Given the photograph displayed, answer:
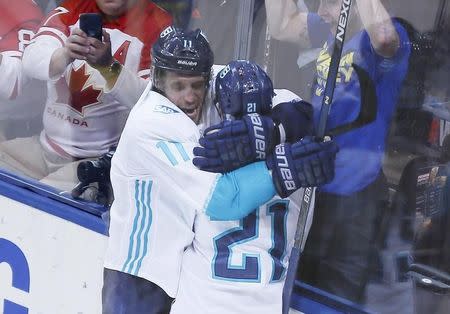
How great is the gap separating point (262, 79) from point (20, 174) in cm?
120

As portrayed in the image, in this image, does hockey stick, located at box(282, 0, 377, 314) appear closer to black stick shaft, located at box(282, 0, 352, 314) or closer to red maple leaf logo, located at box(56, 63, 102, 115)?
black stick shaft, located at box(282, 0, 352, 314)

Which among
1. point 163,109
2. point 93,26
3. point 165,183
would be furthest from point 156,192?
point 93,26

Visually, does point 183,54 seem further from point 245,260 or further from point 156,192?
point 245,260

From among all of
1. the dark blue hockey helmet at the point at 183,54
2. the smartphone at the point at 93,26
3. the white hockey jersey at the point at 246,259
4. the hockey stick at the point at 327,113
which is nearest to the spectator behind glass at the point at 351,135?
the hockey stick at the point at 327,113

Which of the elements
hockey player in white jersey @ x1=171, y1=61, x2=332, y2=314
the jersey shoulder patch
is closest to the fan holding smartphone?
the jersey shoulder patch

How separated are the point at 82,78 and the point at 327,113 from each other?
40.4 inches

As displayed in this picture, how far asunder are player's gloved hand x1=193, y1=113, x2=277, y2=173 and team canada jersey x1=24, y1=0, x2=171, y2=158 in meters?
0.72

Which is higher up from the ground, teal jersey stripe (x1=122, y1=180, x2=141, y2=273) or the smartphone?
the smartphone

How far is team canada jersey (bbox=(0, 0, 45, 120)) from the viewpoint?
3.21 metres

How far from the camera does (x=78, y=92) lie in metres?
3.10

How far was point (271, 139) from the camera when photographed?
2.30 meters

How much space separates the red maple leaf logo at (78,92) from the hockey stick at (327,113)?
3.11 ft

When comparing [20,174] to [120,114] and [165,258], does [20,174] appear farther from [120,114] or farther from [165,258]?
[165,258]

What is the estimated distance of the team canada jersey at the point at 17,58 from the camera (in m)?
3.21
